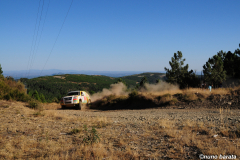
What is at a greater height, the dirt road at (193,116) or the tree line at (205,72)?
the tree line at (205,72)

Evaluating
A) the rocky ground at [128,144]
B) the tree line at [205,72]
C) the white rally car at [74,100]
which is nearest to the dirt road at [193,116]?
the rocky ground at [128,144]

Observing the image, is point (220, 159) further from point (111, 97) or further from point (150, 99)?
point (111, 97)

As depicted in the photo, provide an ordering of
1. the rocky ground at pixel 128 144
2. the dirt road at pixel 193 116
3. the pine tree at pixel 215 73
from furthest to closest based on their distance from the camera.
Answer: the pine tree at pixel 215 73, the dirt road at pixel 193 116, the rocky ground at pixel 128 144

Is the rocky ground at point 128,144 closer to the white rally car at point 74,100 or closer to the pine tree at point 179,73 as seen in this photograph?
the white rally car at point 74,100

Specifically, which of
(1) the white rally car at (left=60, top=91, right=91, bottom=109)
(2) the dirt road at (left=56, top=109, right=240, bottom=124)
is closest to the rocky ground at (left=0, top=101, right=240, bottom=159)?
(2) the dirt road at (left=56, top=109, right=240, bottom=124)

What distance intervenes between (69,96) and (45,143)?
1322 centimetres

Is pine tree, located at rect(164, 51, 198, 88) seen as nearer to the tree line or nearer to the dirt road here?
the tree line

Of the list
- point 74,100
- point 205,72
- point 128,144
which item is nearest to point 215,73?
point 205,72

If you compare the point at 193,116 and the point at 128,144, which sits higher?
the point at 128,144

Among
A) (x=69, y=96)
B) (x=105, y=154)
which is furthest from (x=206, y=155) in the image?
(x=69, y=96)

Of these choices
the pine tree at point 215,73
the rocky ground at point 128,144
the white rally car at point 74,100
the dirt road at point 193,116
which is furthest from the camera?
the pine tree at point 215,73

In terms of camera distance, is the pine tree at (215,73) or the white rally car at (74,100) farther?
the pine tree at (215,73)

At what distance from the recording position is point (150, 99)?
747 inches

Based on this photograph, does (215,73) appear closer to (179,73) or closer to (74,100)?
(179,73)
